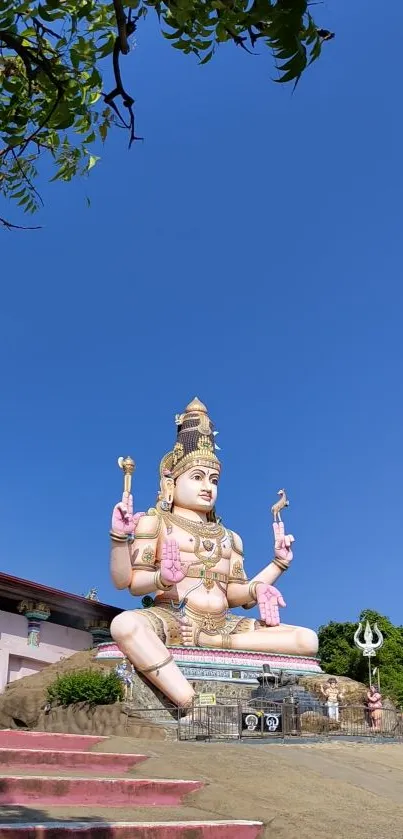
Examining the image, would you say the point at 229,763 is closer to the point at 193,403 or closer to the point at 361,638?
the point at 193,403

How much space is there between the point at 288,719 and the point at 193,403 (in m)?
9.06

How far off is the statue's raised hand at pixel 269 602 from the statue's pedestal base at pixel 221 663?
1.15 meters

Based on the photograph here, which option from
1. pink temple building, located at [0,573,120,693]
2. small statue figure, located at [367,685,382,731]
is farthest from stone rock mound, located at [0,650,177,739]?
small statue figure, located at [367,685,382,731]

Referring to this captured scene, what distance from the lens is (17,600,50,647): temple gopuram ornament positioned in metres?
16.6

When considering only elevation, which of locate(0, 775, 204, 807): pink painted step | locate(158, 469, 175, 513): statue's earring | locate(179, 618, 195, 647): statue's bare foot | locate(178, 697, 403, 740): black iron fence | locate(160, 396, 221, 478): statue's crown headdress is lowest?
locate(0, 775, 204, 807): pink painted step

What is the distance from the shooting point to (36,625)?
55.0ft

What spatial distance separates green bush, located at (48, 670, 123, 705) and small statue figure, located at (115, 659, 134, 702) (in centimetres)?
10

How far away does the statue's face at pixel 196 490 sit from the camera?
1800 centimetres

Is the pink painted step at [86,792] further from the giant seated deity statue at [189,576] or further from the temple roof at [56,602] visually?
the temple roof at [56,602]

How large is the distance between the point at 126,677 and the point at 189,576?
332 centimetres

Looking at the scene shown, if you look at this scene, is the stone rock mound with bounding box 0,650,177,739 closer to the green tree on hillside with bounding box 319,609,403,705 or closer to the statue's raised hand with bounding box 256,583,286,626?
the statue's raised hand with bounding box 256,583,286,626

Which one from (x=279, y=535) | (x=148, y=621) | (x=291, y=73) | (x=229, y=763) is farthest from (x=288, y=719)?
(x=291, y=73)

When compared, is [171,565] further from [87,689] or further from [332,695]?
[332,695]

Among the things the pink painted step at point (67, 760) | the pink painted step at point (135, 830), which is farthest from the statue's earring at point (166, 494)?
the pink painted step at point (135, 830)
